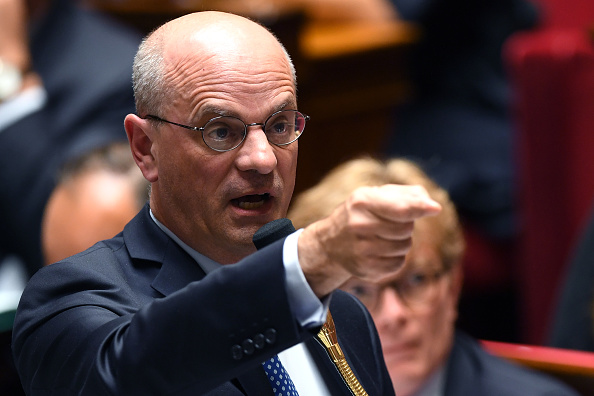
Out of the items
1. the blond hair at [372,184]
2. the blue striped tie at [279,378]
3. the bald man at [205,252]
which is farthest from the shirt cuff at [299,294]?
the blond hair at [372,184]

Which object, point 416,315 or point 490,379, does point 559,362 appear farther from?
point 416,315

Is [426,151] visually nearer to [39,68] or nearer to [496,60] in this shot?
[496,60]

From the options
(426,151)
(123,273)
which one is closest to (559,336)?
(426,151)

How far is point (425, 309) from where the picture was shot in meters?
1.41

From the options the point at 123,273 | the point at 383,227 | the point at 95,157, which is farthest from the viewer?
the point at 95,157

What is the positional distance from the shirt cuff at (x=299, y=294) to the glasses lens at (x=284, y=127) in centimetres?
9

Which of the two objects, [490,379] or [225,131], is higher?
[225,131]

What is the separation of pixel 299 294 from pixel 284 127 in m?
0.13

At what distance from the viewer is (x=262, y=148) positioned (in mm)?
704

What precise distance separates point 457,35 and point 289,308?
2411 mm

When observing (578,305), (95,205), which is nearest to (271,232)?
(95,205)

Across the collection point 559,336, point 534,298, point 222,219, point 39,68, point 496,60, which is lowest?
point 534,298

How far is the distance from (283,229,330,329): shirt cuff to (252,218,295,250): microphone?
22mm

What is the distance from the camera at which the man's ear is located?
0.73m
